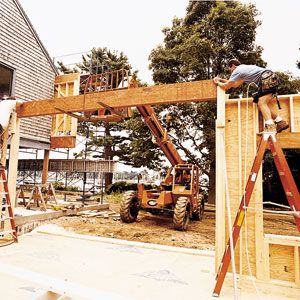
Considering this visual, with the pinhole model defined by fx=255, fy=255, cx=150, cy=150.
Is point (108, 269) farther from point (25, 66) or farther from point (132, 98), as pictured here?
point (25, 66)

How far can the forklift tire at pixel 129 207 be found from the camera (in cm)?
1060

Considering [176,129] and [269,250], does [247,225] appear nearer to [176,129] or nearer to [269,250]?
[269,250]

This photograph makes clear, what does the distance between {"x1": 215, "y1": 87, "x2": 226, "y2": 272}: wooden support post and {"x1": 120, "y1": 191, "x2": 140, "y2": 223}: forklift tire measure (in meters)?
6.86

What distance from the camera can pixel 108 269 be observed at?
4.53 m

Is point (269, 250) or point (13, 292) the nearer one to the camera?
point (13, 292)

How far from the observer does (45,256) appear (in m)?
5.11

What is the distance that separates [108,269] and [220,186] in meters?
2.46

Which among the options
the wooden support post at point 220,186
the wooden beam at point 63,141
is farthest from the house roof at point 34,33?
the wooden support post at point 220,186

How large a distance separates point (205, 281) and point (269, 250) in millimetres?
1122

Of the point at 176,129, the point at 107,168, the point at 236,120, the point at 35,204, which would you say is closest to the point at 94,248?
the point at 236,120

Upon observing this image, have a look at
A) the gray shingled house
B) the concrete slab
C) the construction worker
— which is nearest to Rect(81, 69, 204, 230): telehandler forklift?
the gray shingled house

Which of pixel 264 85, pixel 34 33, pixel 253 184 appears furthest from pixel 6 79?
pixel 253 184

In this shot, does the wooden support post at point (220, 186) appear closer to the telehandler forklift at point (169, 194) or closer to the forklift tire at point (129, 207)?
the telehandler forklift at point (169, 194)

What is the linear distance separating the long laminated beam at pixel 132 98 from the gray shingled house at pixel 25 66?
5.91 meters
